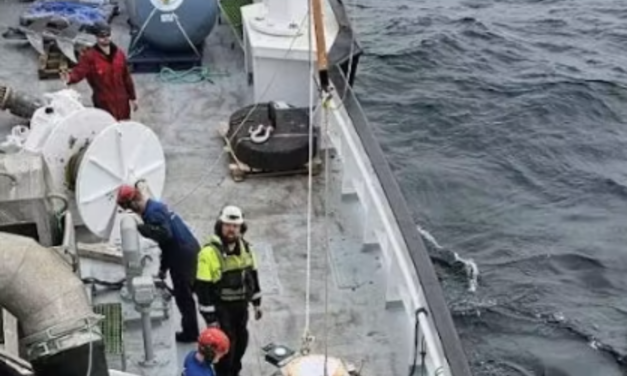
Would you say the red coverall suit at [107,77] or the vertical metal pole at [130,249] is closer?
the vertical metal pole at [130,249]

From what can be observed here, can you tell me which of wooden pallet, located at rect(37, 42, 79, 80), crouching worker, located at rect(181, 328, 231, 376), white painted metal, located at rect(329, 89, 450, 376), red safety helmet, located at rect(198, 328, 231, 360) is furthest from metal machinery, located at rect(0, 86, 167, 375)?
wooden pallet, located at rect(37, 42, 79, 80)

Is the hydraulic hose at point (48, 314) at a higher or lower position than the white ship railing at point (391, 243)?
higher

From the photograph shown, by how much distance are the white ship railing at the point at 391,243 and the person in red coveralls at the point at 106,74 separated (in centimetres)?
191

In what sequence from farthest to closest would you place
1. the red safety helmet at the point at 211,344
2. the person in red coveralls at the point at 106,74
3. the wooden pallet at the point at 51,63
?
the wooden pallet at the point at 51,63 → the person in red coveralls at the point at 106,74 → the red safety helmet at the point at 211,344

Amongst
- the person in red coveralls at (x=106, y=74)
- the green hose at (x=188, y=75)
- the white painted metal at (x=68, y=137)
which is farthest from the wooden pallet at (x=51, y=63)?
the white painted metal at (x=68, y=137)

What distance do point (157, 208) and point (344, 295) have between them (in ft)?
5.58

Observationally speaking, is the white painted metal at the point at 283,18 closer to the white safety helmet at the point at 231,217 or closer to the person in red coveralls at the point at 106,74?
the person in red coveralls at the point at 106,74

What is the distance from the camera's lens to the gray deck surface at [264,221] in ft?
23.3

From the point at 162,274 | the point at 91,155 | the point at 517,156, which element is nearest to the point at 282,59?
the point at 91,155

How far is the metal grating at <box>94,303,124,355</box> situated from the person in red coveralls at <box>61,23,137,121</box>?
8.93 feet

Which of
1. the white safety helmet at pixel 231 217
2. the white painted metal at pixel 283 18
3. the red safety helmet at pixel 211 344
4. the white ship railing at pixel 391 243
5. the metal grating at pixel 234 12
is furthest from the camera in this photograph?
the metal grating at pixel 234 12

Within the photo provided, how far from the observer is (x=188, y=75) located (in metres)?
11.0

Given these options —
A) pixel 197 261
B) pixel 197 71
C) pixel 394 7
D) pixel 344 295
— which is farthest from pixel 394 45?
pixel 197 261

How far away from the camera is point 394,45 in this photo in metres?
17.1
